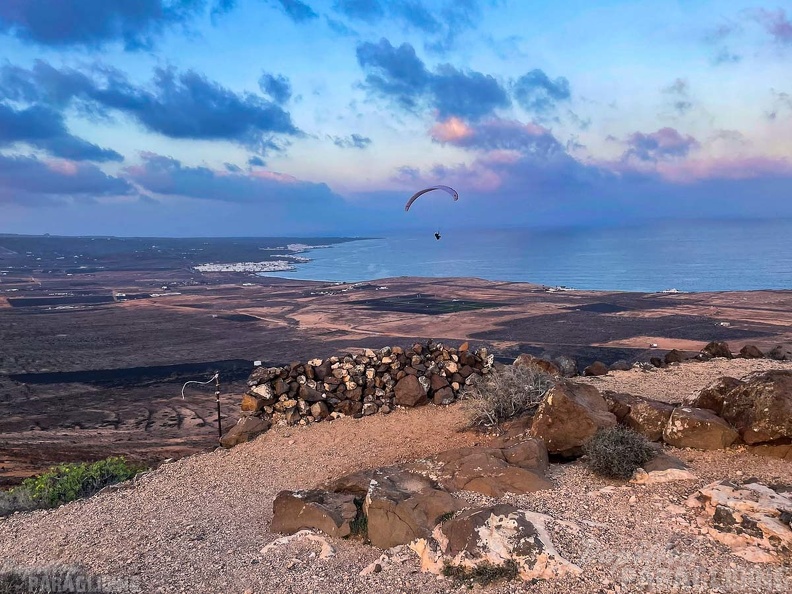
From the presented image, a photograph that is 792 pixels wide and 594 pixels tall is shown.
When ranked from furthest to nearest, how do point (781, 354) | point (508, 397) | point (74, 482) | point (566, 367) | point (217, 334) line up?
point (217, 334), point (781, 354), point (566, 367), point (508, 397), point (74, 482)

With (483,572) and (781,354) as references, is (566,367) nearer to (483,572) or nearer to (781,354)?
(781,354)

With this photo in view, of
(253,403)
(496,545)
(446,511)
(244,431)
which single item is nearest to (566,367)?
(253,403)

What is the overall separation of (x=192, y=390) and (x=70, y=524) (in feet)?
67.9

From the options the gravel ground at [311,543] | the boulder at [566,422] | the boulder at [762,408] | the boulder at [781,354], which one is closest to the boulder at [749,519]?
the gravel ground at [311,543]

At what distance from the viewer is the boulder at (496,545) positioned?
5.50m

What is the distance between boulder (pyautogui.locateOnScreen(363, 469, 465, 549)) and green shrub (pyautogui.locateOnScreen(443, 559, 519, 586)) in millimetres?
759

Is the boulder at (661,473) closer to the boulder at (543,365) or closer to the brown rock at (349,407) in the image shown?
the boulder at (543,365)

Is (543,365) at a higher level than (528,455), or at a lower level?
higher

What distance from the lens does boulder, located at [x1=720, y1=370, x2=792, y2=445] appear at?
7887mm

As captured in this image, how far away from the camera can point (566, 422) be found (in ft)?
28.2

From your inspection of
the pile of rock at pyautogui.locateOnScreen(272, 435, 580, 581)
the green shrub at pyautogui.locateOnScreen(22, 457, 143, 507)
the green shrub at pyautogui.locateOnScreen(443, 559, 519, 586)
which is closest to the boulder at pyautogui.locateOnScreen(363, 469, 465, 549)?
the pile of rock at pyautogui.locateOnScreen(272, 435, 580, 581)

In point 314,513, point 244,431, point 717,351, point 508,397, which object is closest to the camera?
point 314,513

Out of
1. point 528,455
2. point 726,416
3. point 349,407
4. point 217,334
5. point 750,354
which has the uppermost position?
point 726,416

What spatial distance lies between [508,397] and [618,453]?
330cm
